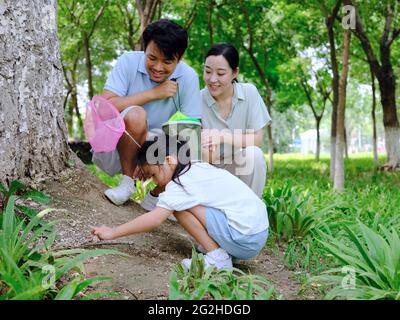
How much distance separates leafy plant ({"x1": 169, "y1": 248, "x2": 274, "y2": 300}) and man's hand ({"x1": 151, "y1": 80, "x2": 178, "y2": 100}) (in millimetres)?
1155

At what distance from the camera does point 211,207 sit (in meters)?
2.68

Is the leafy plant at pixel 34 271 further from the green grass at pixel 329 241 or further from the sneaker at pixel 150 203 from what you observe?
the sneaker at pixel 150 203

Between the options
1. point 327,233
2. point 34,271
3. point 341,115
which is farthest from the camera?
point 341,115

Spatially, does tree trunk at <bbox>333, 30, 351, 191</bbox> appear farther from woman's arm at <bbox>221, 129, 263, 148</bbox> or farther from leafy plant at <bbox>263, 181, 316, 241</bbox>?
woman's arm at <bbox>221, 129, 263, 148</bbox>

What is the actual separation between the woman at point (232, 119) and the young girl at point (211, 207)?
486 millimetres

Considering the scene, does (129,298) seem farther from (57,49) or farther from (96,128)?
(57,49)

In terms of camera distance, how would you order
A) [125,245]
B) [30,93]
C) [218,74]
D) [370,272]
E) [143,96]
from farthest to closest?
1. [218,74]
2. [143,96]
3. [30,93]
4. [125,245]
5. [370,272]

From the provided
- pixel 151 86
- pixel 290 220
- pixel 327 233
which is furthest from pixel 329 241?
pixel 151 86

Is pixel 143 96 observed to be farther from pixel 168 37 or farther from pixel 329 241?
pixel 329 241

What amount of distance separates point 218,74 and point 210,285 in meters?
1.55

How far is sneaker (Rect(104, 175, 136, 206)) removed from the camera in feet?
10.9
